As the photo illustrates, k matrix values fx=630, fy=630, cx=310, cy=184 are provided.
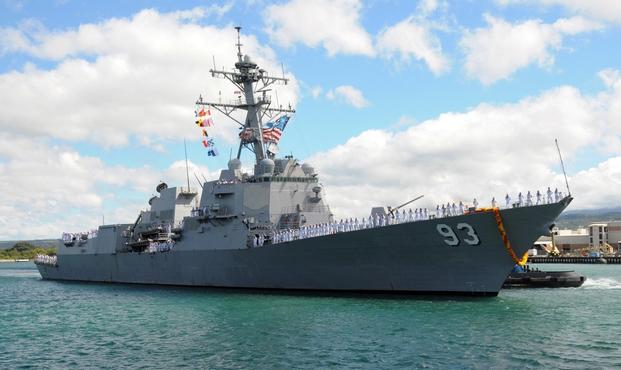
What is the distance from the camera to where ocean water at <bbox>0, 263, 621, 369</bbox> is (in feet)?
40.0

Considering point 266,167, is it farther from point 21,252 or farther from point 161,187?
point 21,252

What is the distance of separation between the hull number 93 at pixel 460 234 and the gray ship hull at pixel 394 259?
0.30 feet

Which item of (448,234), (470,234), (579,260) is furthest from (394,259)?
(579,260)

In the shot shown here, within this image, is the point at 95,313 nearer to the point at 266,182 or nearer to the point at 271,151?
the point at 266,182

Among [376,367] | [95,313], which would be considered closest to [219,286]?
[95,313]

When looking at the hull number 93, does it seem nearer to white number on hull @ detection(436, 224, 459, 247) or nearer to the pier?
white number on hull @ detection(436, 224, 459, 247)

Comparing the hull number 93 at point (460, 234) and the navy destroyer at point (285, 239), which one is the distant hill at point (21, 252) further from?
the hull number 93 at point (460, 234)

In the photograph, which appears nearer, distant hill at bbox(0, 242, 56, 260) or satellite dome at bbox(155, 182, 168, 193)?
satellite dome at bbox(155, 182, 168, 193)

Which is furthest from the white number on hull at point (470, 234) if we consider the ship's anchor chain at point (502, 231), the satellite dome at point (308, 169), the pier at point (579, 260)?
the pier at point (579, 260)

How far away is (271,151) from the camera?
2733cm

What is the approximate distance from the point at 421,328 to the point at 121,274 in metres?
22.0

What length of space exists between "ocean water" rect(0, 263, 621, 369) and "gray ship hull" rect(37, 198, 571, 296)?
0.59 metres

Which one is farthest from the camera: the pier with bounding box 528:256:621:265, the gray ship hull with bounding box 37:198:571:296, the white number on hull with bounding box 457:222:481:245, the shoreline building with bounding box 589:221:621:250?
the shoreline building with bounding box 589:221:621:250

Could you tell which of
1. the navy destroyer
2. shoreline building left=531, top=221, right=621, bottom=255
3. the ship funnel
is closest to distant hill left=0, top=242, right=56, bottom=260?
shoreline building left=531, top=221, right=621, bottom=255
